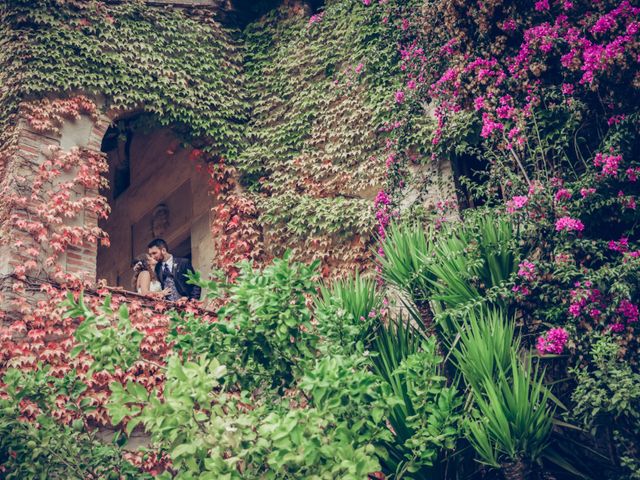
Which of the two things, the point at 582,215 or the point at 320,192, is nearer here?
the point at 582,215

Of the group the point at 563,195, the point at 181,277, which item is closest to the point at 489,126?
the point at 563,195

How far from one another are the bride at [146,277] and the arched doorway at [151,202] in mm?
1025

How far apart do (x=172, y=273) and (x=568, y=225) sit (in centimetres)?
476

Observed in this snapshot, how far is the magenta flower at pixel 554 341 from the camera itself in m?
6.14

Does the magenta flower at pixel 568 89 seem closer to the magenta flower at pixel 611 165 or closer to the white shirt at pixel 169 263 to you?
the magenta flower at pixel 611 165

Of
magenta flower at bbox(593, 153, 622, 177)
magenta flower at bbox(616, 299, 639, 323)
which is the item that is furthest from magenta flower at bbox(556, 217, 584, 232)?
magenta flower at bbox(616, 299, 639, 323)

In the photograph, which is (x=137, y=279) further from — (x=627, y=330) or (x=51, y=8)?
(x=627, y=330)

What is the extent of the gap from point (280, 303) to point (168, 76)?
592cm

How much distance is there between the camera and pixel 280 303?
15.4 ft

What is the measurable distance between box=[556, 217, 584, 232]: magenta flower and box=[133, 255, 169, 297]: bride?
15.4 ft

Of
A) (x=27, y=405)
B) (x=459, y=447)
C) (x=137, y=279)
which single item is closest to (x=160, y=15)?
(x=137, y=279)

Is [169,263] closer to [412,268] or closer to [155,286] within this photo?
[155,286]

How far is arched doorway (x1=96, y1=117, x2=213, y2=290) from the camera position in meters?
10.6

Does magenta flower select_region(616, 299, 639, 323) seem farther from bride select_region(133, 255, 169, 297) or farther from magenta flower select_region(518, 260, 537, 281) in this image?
bride select_region(133, 255, 169, 297)
